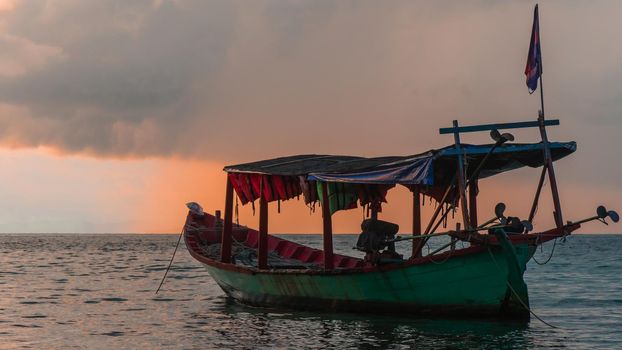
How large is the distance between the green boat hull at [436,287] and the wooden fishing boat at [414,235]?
2 centimetres

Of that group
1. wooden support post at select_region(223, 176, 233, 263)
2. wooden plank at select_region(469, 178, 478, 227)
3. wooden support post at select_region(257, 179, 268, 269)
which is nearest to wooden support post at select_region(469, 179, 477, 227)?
wooden plank at select_region(469, 178, 478, 227)

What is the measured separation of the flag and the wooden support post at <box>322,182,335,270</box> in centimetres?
532

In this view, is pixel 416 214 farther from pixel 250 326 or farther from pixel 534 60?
pixel 250 326

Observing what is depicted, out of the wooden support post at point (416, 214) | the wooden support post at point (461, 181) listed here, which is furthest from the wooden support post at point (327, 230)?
the wooden support post at point (461, 181)

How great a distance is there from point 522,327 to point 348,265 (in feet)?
22.6

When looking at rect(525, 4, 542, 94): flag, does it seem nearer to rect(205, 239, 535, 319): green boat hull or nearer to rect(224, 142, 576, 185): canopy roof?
rect(224, 142, 576, 185): canopy roof

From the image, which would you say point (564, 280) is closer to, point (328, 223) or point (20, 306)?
point (328, 223)

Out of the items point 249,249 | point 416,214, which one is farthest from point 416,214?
point 249,249

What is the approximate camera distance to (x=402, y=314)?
18125mm

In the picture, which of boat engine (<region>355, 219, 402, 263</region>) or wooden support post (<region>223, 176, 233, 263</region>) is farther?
wooden support post (<region>223, 176, 233, 263</region>)

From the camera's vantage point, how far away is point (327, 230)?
19312 mm

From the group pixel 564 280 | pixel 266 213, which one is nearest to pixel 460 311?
pixel 266 213

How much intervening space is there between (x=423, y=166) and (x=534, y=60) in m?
→ 3.38

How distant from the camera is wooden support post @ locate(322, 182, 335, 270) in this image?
19203 mm
